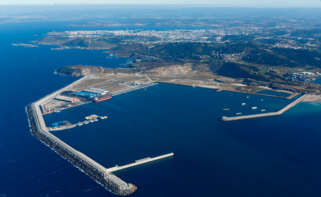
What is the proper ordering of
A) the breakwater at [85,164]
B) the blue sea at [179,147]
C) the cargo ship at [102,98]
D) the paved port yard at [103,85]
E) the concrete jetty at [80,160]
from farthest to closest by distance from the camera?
the cargo ship at [102,98] → the paved port yard at [103,85] → the blue sea at [179,147] → the concrete jetty at [80,160] → the breakwater at [85,164]

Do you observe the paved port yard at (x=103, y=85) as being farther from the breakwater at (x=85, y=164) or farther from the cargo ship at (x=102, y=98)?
the breakwater at (x=85, y=164)

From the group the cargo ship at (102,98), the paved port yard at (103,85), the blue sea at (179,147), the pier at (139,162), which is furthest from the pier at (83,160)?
the cargo ship at (102,98)

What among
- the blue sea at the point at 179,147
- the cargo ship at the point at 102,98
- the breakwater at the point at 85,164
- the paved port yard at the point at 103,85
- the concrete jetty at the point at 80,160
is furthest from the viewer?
the cargo ship at the point at 102,98

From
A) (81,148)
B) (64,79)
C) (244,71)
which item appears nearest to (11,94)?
(64,79)

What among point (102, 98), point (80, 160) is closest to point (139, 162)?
point (80, 160)

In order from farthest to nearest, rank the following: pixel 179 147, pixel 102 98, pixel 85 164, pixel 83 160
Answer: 1. pixel 102 98
2. pixel 179 147
3. pixel 83 160
4. pixel 85 164

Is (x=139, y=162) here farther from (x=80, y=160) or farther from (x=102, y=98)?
(x=102, y=98)

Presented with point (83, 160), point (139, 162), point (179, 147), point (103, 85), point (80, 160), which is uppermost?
point (103, 85)

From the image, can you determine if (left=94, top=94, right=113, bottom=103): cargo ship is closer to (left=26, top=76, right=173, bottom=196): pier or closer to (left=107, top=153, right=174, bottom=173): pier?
(left=26, top=76, right=173, bottom=196): pier

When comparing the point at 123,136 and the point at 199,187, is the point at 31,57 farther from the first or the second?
the point at 199,187
